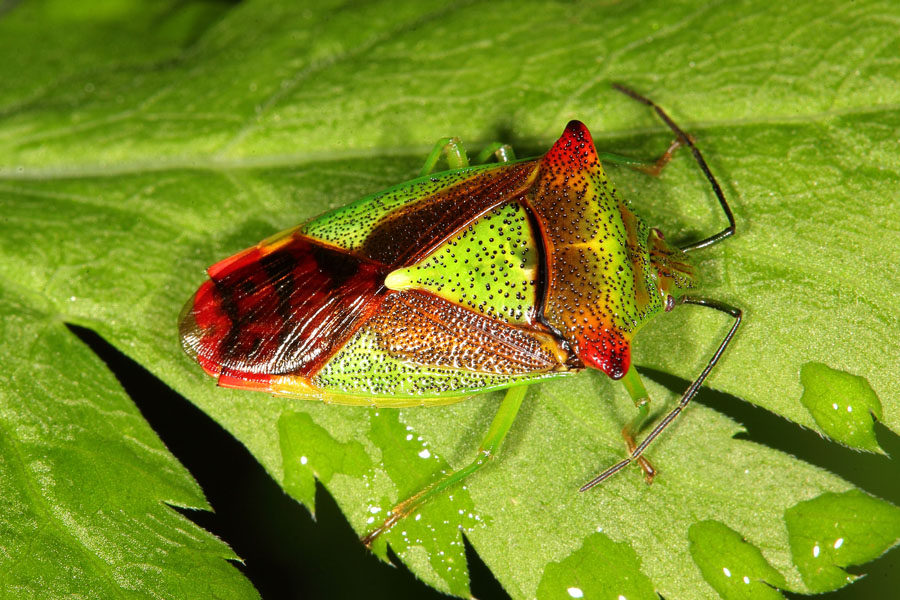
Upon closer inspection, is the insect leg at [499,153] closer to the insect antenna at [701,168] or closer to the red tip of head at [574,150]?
the red tip of head at [574,150]

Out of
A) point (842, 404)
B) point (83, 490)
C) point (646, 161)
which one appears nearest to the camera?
point (842, 404)

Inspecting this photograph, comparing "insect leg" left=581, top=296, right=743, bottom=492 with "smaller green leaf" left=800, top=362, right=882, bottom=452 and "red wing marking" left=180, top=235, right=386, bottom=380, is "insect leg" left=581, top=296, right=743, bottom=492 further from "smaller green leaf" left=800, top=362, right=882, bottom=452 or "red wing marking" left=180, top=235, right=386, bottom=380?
"red wing marking" left=180, top=235, right=386, bottom=380

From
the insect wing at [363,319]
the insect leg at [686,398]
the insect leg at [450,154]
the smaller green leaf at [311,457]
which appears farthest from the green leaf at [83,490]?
the insect leg at [450,154]

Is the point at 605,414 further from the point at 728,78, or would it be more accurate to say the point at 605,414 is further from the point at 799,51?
the point at 799,51

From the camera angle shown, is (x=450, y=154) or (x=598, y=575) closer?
(x=598, y=575)

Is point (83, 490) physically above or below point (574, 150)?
below

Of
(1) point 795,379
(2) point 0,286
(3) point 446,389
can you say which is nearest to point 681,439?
(1) point 795,379

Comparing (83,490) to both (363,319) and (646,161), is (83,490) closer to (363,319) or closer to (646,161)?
(363,319)

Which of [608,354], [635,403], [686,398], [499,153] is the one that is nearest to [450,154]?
[499,153]
